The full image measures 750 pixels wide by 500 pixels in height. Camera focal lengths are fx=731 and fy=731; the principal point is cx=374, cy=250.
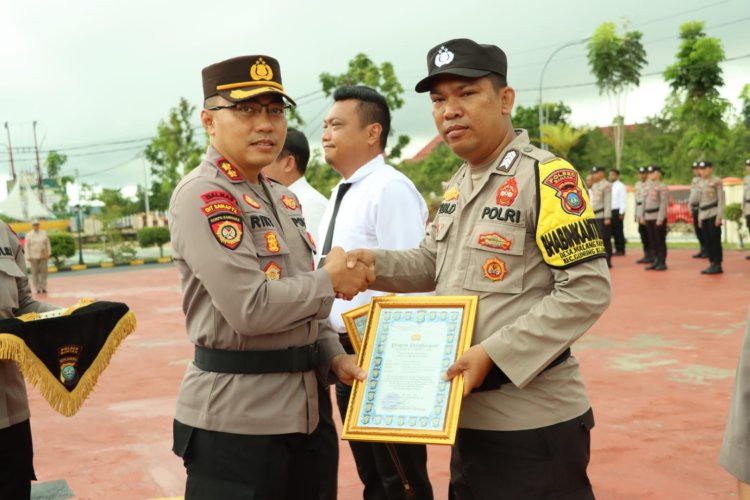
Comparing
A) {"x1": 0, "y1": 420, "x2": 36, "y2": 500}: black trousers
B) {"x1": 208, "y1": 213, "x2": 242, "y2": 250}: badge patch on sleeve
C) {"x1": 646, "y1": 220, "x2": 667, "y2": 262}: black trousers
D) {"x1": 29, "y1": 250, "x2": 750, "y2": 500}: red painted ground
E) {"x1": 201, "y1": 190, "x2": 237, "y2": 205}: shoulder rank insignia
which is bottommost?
{"x1": 29, "y1": 250, "x2": 750, "y2": 500}: red painted ground

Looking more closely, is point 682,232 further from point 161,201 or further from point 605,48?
point 161,201

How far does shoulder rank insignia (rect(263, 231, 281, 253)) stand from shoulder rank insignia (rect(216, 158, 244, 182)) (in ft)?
0.68

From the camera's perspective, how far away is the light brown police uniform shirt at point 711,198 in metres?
13.0

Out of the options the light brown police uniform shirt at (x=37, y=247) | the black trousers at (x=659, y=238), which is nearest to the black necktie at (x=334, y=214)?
the black trousers at (x=659, y=238)

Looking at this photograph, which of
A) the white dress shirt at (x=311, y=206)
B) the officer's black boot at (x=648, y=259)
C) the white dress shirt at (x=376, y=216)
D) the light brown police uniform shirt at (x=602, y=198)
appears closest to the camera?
the white dress shirt at (x=376, y=216)

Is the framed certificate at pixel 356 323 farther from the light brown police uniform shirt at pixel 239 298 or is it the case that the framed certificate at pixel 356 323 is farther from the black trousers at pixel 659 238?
the black trousers at pixel 659 238

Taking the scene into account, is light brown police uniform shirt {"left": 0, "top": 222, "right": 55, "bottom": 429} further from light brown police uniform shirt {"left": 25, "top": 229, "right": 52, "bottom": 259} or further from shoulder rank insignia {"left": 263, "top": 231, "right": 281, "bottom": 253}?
light brown police uniform shirt {"left": 25, "top": 229, "right": 52, "bottom": 259}

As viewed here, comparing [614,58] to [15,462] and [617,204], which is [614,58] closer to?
[617,204]

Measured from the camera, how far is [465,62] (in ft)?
7.58

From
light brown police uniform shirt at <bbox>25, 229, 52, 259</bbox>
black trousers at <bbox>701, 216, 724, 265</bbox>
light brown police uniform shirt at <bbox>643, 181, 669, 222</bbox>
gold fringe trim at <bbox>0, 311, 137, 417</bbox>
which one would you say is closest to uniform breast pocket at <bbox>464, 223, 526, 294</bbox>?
gold fringe trim at <bbox>0, 311, 137, 417</bbox>

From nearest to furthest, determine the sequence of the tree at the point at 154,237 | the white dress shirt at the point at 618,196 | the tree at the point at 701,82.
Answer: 1. the white dress shirt at the point at 618,196
2. the tree at the point at 701,82
3. the tree at the point at 154,237

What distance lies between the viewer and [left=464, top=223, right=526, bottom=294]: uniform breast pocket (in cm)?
225

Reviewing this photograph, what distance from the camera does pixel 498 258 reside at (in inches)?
89.7

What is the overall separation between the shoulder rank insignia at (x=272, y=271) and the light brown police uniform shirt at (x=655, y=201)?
1307 cm
